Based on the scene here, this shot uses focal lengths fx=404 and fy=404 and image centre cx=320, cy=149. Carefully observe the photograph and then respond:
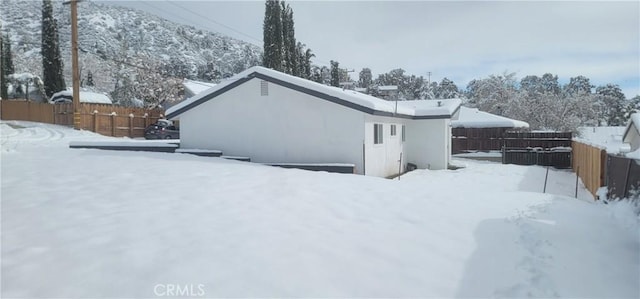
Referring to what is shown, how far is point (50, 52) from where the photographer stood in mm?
30531

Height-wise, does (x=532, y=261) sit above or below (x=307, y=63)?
below

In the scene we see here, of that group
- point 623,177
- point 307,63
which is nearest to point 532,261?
point 623,177

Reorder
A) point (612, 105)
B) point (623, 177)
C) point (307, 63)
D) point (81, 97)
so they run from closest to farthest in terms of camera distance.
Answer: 1. point (623, 177)
2. point (81, 97)
3. point (307, 63)
4. point (612, 105)

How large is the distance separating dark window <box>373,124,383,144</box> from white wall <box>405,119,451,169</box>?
3.92m

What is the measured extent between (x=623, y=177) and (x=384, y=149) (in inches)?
321

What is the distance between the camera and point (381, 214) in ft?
19.1

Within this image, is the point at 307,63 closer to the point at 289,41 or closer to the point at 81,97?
the point at 289,41

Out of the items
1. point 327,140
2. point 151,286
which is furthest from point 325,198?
point 327,140

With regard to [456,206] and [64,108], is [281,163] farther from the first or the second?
[64,108]

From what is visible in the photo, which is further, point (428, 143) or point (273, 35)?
point (273, 35)

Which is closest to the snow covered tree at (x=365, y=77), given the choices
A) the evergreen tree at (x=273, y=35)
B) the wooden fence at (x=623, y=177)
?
the evergreen tree at (x=273, y=35)

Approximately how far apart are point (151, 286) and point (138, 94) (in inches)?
1527

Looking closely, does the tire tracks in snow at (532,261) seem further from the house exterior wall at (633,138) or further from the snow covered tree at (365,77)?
the snow covered tree at (365,77)

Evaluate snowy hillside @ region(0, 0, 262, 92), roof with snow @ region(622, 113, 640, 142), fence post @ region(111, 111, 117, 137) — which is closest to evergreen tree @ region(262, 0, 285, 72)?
fence post @ region(111, 111, 117, 137)
